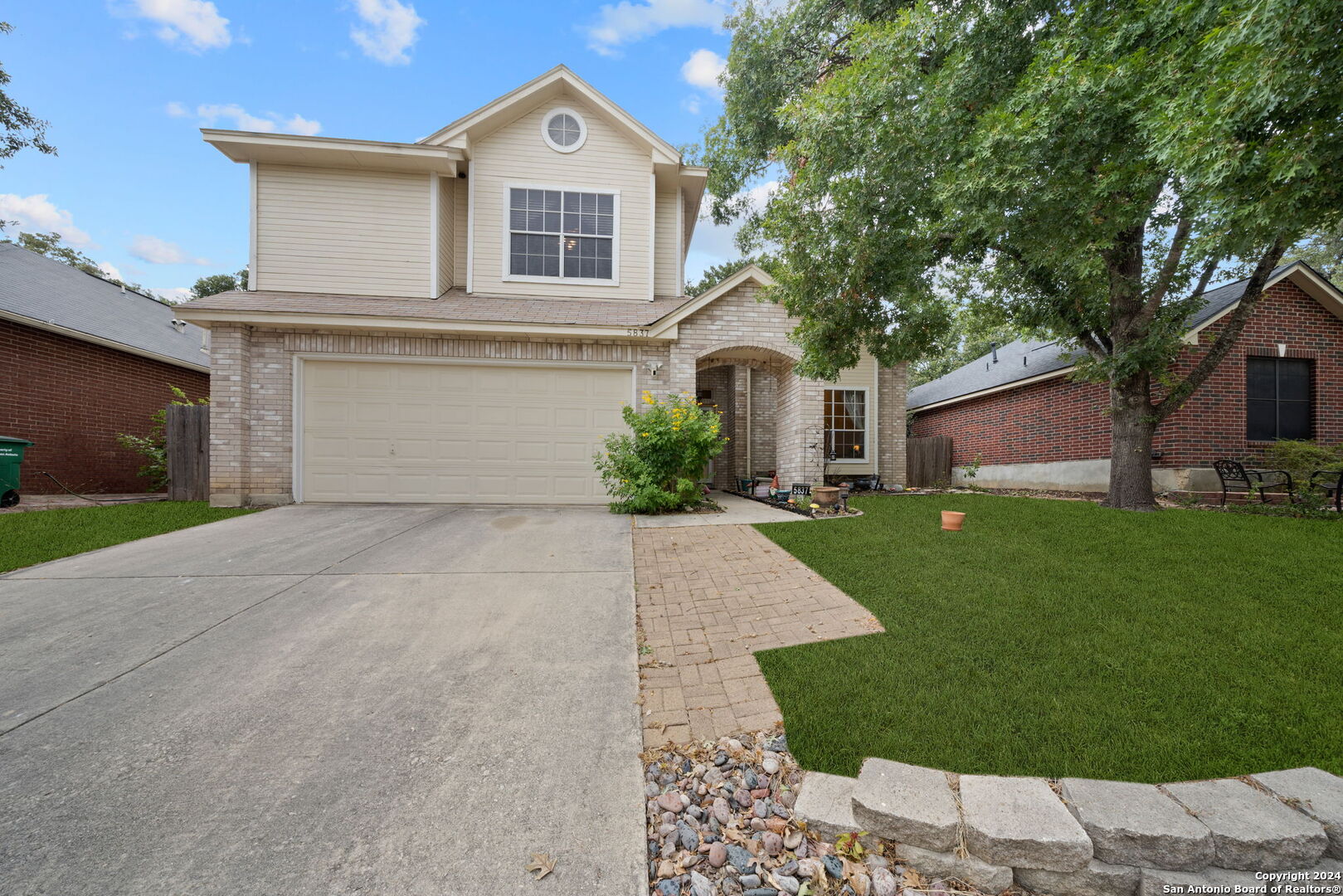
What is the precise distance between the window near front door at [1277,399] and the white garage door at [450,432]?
12.7 metres

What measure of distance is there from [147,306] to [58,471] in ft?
18.5

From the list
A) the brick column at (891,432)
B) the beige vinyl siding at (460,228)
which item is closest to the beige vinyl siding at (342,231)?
the beige vinyl siding at (460,228)

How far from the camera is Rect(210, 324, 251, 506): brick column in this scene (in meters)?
7.73

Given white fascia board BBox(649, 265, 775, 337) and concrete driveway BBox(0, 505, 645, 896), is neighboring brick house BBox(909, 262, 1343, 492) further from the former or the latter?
concrete driveway BBox(0, 505, 645, 896)

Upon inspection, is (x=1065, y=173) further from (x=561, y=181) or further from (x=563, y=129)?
(x=563, y=129)

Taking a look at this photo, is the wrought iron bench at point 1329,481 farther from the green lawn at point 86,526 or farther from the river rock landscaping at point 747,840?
the green lawn at point 86,526

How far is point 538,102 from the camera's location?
9.65 m

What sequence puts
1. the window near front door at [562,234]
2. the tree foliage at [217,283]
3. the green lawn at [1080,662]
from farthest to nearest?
the tree foliage at [217,283]
the window near front door at [562,234]
the green lawn at [1080,662]

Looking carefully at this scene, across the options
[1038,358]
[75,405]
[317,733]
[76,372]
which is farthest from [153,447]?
[1038,358]

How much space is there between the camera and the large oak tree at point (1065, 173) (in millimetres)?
3477

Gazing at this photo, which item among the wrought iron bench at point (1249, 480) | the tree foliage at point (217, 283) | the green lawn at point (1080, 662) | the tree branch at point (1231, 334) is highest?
the tree foliage at point (217, 283)

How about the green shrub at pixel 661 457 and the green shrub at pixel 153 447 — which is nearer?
the green shrub at pixel 661 457

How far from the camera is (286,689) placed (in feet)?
8.51

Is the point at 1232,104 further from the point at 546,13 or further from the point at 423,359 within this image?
the point at 546,13
